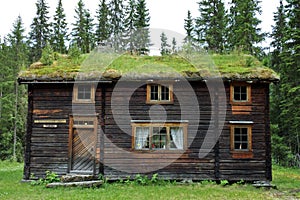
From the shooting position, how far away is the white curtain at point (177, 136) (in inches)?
606

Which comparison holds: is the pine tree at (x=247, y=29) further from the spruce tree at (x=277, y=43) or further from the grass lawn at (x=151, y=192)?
the grass lawn at (x=151, y=192)

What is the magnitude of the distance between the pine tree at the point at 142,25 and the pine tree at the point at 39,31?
1242 centimetres

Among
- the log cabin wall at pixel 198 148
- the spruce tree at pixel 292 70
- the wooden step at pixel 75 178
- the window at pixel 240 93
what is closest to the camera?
→ the wooden step at pixel 75 178

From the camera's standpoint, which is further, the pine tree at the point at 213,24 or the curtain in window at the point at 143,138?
the pine tree at the point at 213,24

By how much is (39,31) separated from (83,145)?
31.1 meters

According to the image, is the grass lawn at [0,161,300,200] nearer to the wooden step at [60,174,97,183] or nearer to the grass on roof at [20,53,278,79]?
the wooden step at [60,174,97,183]

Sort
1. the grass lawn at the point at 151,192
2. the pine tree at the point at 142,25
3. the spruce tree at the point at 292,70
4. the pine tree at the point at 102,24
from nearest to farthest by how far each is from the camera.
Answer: the grass lawn at the point at 151,192, the spruce tree at the point at 292,70, the pine tree at the point at 142,25, the pine tree at the point at 102,24

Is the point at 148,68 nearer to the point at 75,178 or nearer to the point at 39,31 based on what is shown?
the point at 75,178

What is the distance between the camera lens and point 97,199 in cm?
1147

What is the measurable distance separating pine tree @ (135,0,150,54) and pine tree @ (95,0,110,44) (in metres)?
3.80

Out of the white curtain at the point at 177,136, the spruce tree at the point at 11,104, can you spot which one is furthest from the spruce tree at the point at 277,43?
the spruce tree at the point at 11,104

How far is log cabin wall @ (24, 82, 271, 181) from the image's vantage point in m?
15.2

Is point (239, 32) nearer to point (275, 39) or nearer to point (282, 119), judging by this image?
point (275, 39)

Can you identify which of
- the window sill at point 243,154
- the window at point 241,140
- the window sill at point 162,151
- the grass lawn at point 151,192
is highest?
the window at point 241,140
